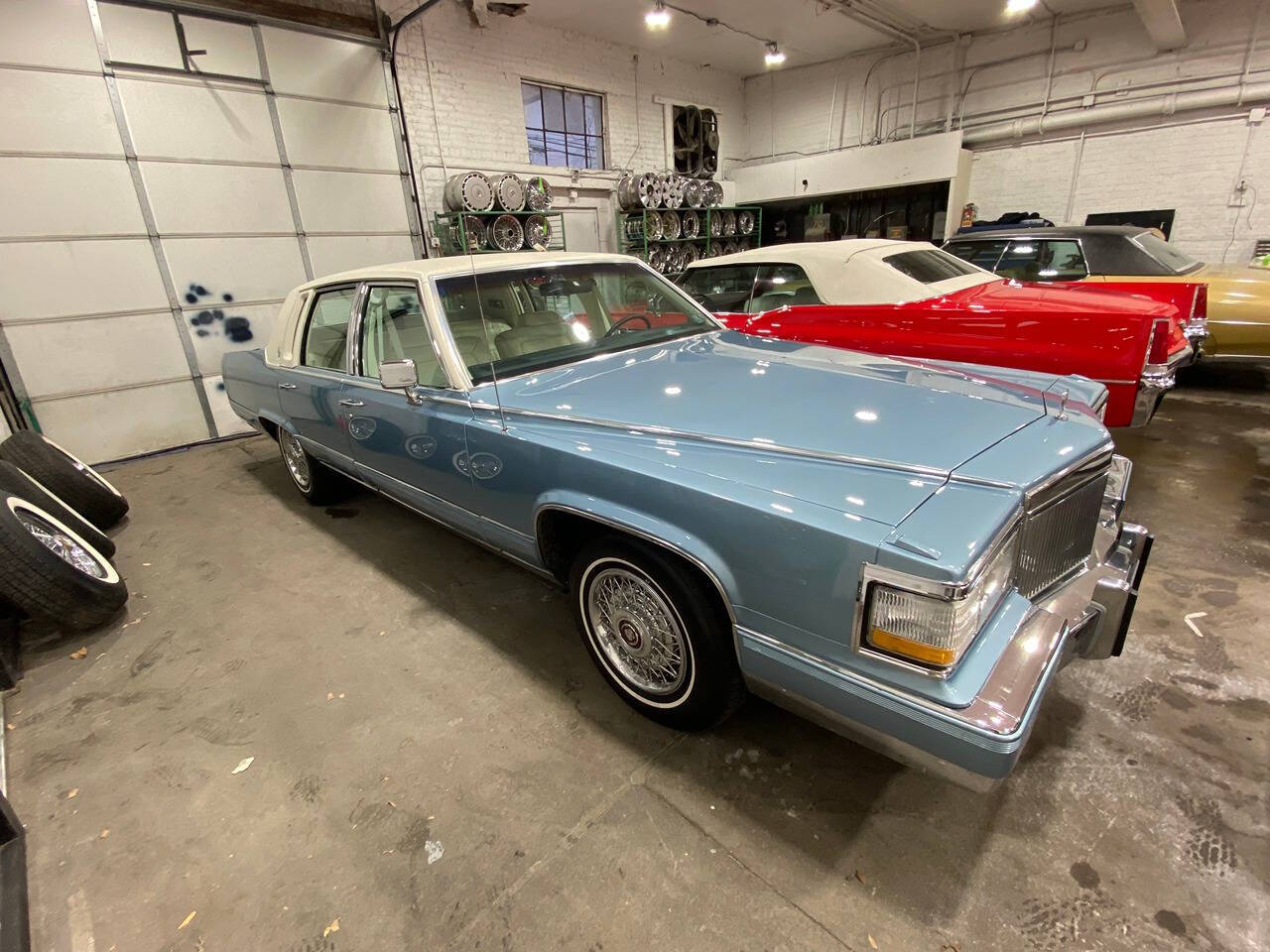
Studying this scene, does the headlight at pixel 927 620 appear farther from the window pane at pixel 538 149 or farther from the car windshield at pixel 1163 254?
the window pane at pixel 538 149

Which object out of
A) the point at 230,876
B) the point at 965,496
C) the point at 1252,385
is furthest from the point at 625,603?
the point at 1252,385

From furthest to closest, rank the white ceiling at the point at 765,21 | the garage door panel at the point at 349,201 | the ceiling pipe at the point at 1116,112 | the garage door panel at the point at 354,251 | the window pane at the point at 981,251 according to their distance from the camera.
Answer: the white ceiling at the point at 765,21 → the ceiling pipe at the point at 1116,112 → the garage door panel at the point at 354,251 → the garage door panel at the point at 349,201 → the window pane at the point at 981,251

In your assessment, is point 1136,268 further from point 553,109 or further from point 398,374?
point 553,109

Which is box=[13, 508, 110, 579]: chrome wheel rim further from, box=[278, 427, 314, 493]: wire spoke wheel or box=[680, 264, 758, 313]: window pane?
box=[680, 264, 758, 313]: window pane

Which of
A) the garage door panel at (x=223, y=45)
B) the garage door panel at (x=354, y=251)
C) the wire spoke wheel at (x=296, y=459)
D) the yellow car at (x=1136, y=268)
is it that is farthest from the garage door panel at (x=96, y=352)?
the yellow car at (x=1136, y=268)

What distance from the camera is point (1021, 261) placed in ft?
19.8

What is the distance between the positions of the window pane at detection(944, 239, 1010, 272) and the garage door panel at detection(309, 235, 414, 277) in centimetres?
608

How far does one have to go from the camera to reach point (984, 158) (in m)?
9.04

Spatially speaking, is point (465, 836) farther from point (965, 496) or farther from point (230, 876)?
point (965, 496)

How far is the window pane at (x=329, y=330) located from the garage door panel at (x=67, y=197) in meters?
3.72

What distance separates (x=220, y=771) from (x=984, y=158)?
1132cm

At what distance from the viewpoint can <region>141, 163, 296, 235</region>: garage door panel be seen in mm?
5613

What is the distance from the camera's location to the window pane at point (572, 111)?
28.3 ft

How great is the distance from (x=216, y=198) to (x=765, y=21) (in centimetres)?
727
